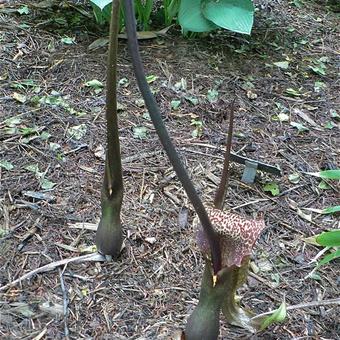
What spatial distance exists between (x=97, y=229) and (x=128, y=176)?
26 centimetres

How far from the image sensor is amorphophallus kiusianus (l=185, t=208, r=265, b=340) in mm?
897

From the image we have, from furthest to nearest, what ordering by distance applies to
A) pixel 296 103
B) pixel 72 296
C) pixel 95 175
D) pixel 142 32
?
pixel 142 32 → pixel 296 103 → pixel 95 175 → pixel 72 296

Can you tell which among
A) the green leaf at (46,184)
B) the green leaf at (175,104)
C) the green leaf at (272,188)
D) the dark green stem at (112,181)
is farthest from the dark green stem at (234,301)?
the green leaf at (175,104)

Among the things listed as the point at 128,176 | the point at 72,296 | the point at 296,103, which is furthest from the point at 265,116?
the point at 72,296

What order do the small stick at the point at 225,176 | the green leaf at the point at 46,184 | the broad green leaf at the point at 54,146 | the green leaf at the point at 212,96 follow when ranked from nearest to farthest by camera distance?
the small stick at the point at 225,176, the green leaf at the point at 46,184, the broad green leaf at the point at 54,146, the green leaf at the point at 212,96

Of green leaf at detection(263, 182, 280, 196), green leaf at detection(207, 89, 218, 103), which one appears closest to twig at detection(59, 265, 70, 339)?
green leaf at detection(263, 182, 280, 196)

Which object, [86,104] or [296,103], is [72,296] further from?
[296,103]

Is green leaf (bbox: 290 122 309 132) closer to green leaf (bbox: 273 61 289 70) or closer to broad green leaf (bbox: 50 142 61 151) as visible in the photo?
green leaf (bbox: 273 61 289 70)

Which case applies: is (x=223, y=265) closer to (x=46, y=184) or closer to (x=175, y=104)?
(x=46, y=184)

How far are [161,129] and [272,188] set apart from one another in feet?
2.31

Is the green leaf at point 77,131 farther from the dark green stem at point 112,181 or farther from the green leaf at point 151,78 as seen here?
the dark green stem at point 112,181

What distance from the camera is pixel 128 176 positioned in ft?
4.64

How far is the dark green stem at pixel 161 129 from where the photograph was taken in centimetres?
→ 77

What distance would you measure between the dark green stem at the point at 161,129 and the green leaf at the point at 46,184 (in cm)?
57
